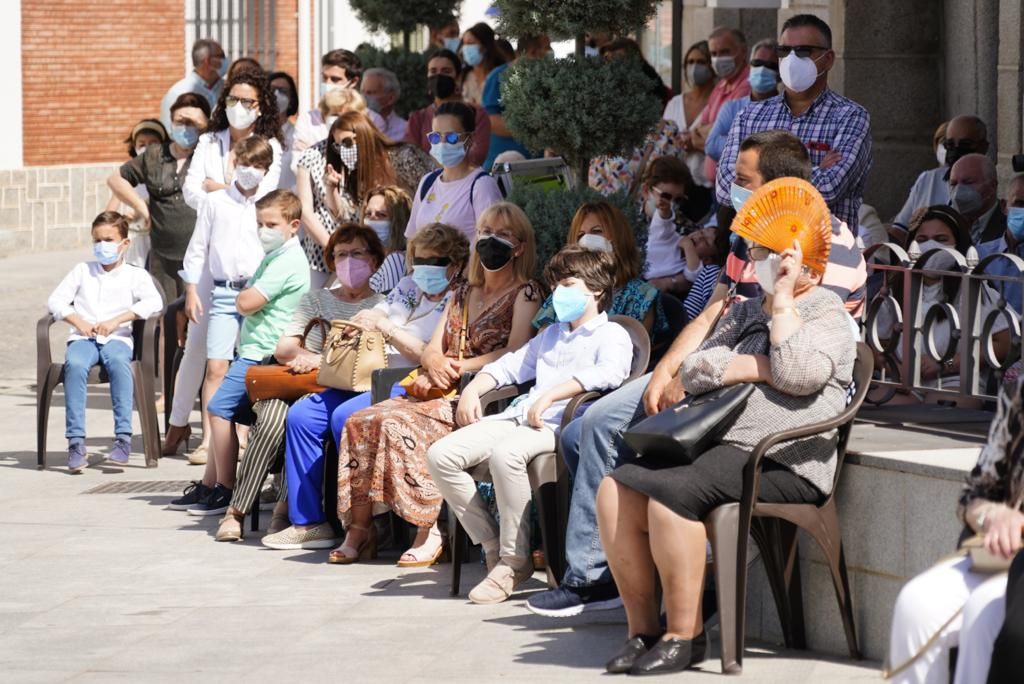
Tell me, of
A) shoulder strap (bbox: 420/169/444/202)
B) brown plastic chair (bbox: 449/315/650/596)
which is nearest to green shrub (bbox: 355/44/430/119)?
shoulder strap (bbox: 420/169/444/202)

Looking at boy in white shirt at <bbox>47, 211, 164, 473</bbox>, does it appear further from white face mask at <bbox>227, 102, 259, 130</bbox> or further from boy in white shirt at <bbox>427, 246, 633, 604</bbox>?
boy in white shirt at <bbox>427, 246, 633, 604</bbox>

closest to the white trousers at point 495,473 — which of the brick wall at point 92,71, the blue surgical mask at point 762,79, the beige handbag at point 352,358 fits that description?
the beige handbag at point 352,358

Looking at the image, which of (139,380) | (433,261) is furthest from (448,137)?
(139,380)

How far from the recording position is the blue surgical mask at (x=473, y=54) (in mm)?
13672

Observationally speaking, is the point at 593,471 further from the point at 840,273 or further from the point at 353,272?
the point at 353,272

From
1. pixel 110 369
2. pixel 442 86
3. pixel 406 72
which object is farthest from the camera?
pixel 406 72

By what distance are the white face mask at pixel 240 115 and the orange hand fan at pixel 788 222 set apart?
529cm

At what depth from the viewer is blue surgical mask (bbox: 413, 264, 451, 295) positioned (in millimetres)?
8719

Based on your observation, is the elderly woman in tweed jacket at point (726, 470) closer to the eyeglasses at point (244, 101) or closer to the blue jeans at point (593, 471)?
the blue jeans at point (593, 471)

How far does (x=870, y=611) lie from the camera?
21.6 ft

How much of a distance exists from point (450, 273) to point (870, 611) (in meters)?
2.83

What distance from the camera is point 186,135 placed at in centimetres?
1223

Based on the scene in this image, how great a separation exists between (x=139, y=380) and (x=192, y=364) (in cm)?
29

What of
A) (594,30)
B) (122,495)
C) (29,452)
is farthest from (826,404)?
(29,452)
